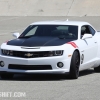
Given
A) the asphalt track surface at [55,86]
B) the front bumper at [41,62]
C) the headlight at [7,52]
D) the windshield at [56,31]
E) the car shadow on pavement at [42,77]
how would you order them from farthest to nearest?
the windshield at [56,31] < the car shadow on pavement at [42,77] < the headlight at [7,52] < the front bumper at [41,62] < the asphalt track surface at [55,86]

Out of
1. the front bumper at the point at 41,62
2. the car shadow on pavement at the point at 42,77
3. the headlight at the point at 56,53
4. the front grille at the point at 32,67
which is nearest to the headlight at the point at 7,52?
the front bumper at the point at 41,62

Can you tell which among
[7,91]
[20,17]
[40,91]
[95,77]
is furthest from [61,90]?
[20,17]

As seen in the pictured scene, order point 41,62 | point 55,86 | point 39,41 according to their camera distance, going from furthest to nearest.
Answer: point 39,41
point 41,62
point 55,86

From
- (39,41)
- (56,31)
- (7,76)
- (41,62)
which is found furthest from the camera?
(56,31)

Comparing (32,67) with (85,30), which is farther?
(85,30)

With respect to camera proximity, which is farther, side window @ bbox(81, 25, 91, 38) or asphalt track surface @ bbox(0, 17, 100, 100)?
side window @ bbox(81, 25, 91, 38)

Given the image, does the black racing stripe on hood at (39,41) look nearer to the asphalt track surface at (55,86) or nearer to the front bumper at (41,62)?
the front bumper at (41,62)

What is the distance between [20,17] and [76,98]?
70.3 ft

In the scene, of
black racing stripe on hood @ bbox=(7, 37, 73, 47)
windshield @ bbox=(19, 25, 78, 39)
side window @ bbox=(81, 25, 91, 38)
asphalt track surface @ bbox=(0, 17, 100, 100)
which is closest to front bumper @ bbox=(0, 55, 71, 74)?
asphalt track surface @ bbox=(0, 17, 100, 100)

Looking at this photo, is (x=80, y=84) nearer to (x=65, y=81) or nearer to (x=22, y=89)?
(x=65, y=81)

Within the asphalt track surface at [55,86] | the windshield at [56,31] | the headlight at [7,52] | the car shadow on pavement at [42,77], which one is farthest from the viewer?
the windshield at [56,31]

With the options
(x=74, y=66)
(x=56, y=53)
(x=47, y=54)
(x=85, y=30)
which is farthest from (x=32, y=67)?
(x=85, y=30)

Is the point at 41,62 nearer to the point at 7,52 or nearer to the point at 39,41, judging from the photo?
the point at 39,41

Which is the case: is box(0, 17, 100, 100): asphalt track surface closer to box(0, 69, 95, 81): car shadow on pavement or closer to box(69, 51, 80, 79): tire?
box(0, 69, 95, 81): car shadow on pavement
